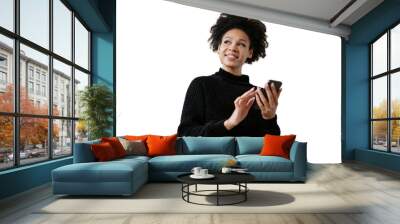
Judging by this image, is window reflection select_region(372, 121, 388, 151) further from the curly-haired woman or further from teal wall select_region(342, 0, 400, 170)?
the curly-haired woman

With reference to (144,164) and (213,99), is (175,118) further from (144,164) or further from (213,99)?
(144,164)

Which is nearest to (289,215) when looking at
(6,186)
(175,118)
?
(6,186)

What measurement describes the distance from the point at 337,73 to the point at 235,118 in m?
2.90

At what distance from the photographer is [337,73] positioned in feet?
27.8

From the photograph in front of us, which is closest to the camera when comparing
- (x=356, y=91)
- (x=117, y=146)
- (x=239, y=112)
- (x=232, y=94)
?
(x=117, y=146)

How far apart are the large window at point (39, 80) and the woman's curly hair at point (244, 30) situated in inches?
109

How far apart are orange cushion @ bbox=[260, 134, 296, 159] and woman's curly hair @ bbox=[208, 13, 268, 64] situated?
2.08 metres

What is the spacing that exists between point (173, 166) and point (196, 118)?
1.99 meters

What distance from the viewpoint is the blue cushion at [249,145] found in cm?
651

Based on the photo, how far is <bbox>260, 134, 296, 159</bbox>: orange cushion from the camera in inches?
240

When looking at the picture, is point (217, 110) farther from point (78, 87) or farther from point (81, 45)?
point (81, 45)

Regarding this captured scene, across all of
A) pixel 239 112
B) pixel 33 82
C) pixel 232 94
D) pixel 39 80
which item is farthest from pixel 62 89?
pixel 239 112

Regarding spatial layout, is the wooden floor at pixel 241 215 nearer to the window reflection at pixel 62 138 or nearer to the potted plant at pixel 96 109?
the window reflection at pixel 62 138

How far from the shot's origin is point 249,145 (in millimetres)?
6559
